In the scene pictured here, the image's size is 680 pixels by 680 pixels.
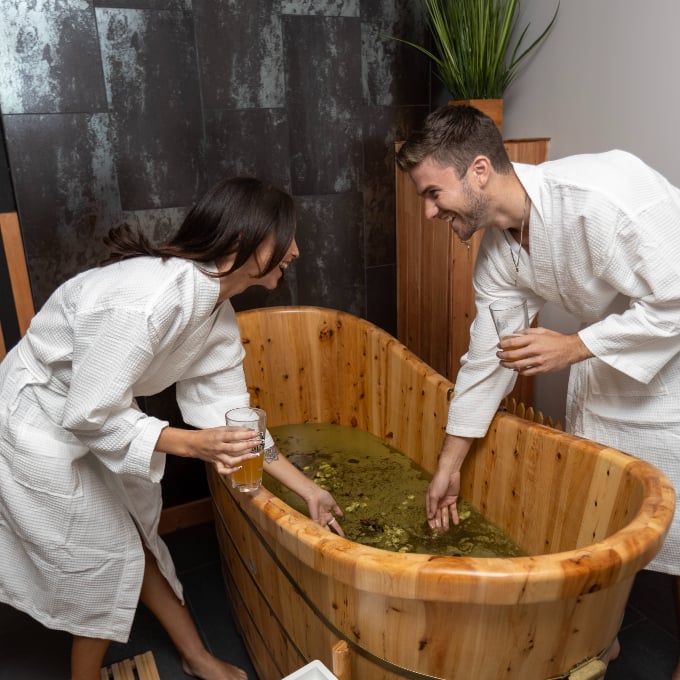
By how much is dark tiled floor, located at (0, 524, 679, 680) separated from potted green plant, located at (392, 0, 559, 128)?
1.80m

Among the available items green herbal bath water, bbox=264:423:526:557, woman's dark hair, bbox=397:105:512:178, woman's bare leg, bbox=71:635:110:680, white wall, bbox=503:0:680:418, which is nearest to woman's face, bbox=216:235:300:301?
woman's dark hair, bbox=397:105:512:178

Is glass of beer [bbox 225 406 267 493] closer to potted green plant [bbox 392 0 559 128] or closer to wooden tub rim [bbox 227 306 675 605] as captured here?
wooden tub rim [bbox 227 306 675 605]

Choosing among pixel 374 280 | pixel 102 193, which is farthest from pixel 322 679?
pixel 374 280

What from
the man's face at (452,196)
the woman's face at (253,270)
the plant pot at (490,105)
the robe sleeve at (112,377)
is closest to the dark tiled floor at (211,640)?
the robe sleeve at (112,377)

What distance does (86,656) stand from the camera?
1.62 metres

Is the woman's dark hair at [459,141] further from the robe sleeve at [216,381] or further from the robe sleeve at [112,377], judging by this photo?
the robe sleeve at [112,377]

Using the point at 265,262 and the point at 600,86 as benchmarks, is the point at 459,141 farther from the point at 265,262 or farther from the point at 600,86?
the point at 600,86

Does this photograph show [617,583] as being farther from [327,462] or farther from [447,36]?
[447,36]

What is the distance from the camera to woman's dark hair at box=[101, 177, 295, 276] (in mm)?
1367

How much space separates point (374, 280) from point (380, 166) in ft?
1.63

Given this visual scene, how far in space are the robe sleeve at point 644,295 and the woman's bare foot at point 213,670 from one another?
1.34 metres

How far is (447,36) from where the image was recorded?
239cm

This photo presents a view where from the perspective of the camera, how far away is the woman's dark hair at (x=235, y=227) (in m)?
1.37

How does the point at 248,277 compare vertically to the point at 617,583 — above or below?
above
